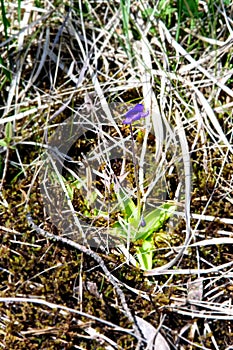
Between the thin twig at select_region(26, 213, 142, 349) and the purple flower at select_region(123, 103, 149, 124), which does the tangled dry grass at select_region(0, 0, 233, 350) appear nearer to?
the thin twig at select_region(26, 213, 142, 349)

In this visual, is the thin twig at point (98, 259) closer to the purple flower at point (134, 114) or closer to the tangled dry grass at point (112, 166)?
the tangled dry grass at point (112, 166)

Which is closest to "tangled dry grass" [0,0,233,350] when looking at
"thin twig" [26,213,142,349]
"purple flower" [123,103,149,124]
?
"thin twig" [26,213,142,349]

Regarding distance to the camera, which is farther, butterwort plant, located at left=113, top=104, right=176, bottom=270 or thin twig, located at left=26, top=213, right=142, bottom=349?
butterwort plant, located at left=113, top=104, right=176, bottom=270

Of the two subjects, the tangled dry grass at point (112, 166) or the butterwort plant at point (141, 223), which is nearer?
the tangled dry grass at point (112, 166)

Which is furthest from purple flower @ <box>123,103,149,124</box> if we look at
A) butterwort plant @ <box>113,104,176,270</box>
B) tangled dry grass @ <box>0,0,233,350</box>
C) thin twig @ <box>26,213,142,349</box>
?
thin twig @ <box>26,213,142,349</box>

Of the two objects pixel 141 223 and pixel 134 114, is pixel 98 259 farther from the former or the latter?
pixel 134 114

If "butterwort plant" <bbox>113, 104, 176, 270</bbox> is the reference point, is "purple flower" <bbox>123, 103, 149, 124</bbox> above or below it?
above

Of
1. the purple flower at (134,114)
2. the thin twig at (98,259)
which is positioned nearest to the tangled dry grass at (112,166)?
the thin twig at (98,259)

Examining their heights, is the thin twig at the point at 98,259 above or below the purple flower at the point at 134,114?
below
